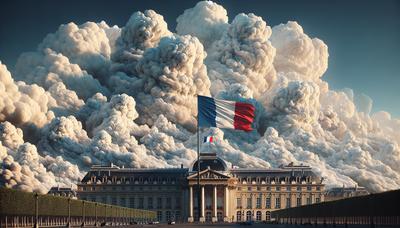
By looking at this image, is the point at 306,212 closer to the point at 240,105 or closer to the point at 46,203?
the point at 46,203

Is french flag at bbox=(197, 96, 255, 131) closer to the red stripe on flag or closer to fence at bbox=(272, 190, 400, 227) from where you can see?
the red stripe on flag

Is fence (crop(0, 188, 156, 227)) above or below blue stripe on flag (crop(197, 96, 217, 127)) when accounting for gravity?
below

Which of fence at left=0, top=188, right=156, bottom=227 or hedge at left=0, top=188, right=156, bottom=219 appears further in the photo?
fence at left=0, top=188, right=156, bottom=227

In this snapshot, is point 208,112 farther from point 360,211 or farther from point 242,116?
point 360,211

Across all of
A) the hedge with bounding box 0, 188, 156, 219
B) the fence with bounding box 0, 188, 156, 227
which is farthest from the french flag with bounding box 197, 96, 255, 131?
the hedge with bounding box 0, 188, 156, 219

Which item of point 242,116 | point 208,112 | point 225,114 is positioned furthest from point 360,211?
point 208,112

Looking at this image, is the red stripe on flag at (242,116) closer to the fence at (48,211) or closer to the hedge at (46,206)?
the fence at (48,211)
